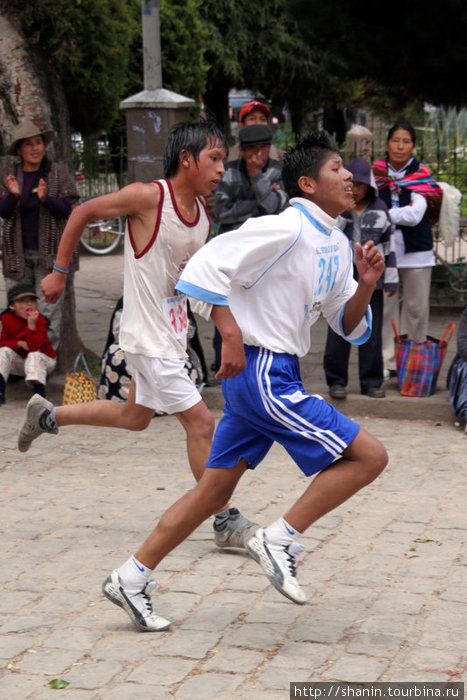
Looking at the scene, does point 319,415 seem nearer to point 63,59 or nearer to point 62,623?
point 62,623

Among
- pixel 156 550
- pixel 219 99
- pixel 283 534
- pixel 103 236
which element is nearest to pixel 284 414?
pixel 283 534

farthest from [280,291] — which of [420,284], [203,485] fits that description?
[420,284]

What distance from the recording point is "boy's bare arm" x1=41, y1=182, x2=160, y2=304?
533cm

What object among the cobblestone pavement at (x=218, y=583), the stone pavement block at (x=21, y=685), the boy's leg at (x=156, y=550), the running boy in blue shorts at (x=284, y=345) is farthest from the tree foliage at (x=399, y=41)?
the stone pavement block at (x=21, y=685)

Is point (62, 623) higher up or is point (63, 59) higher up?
point (63, 59)

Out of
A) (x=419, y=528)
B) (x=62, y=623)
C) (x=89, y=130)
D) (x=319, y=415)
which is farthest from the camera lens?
(x=89, y=130)

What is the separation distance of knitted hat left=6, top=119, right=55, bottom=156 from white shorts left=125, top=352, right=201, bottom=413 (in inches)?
141

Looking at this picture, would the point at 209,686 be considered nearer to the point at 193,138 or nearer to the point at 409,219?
the point at 193,138

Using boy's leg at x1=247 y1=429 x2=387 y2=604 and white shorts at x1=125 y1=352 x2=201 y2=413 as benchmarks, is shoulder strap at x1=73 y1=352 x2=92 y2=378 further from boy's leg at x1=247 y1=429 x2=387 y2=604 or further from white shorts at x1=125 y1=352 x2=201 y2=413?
boy's leg at x1=247 y1=429 x2=387 y2=604

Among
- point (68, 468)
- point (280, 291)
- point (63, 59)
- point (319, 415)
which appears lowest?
point (68, 468)

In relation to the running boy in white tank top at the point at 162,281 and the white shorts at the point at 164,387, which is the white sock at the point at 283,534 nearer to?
the running boy in white tank top at the point at 162,281

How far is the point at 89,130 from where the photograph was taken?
790 inches

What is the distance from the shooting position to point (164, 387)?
5.47 meters

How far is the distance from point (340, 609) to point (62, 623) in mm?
1077
